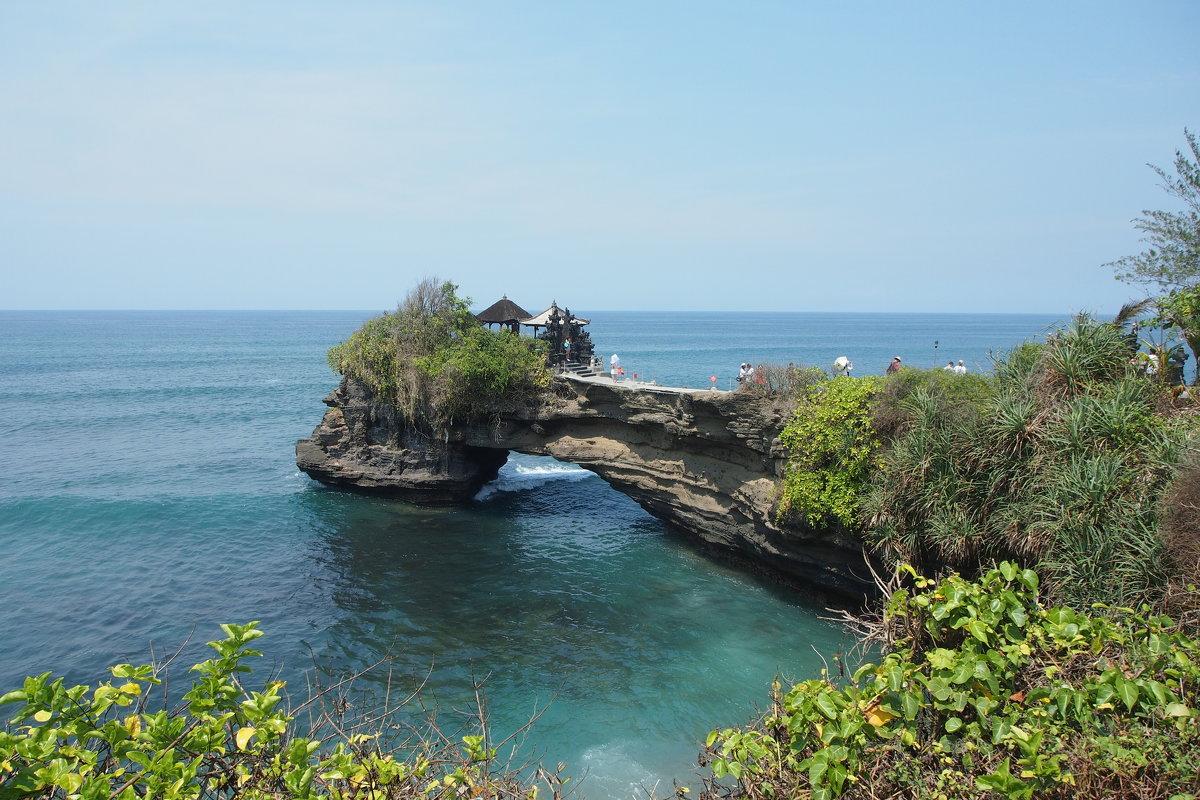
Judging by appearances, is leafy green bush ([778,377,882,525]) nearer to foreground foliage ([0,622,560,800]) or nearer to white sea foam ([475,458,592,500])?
foreground foliage ([0,622,560,800])

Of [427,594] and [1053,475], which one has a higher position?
[1053,475]

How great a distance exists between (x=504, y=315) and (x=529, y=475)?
8.58 m

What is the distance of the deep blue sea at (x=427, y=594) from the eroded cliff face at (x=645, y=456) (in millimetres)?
1036

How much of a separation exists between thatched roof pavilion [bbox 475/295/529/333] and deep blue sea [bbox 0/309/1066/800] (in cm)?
701

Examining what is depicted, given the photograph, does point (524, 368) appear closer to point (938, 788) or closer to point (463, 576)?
point (463, 576)

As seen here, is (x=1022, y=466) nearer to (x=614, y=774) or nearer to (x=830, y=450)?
(x=830, y=450)

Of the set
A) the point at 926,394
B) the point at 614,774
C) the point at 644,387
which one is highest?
the point at 926,394

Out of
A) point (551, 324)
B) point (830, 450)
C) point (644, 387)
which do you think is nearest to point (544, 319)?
point (551, 324)

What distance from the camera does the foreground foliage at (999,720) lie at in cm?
522

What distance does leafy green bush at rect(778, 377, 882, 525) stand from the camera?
1552 centimetres

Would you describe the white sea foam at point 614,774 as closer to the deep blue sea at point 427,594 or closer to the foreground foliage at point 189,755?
the deep blue sea at point 427,594

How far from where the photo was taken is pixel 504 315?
26797 millimetres

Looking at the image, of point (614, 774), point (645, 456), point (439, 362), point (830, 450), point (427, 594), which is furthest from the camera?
point (439, 362)

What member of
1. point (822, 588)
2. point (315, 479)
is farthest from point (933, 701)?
point (315, 479)
